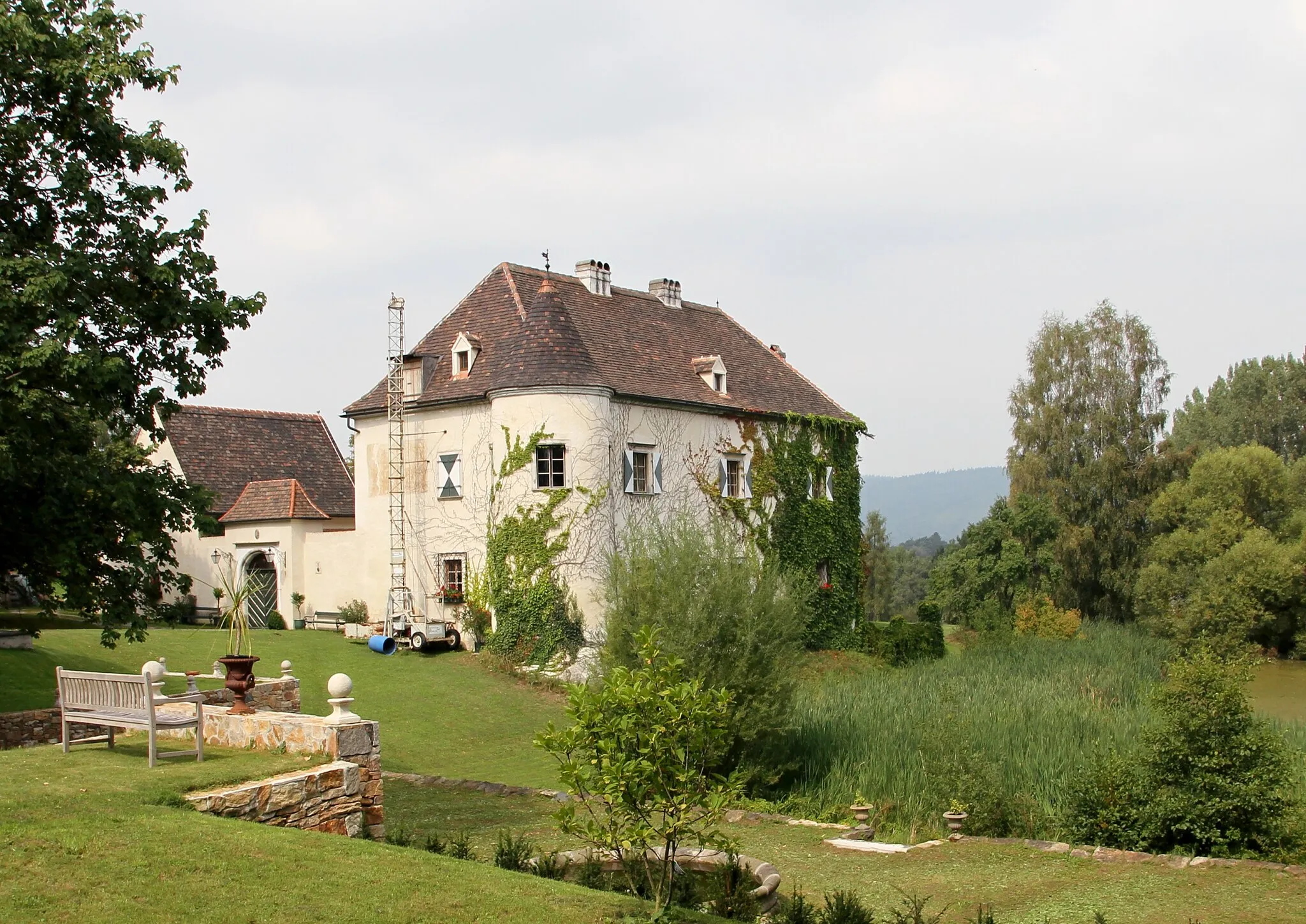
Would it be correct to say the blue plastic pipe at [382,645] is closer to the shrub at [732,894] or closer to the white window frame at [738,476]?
the white window frame at [738,476]

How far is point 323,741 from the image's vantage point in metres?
12.9

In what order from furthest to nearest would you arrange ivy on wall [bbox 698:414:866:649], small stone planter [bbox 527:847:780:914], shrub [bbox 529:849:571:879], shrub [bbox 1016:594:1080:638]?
shrub [bbox 1016:594:1080:638]
ivy on wall [bbox 698:414:866:649]
shrub [bbox 529:849:571:879]
small stone planter [bbox 527:847:780:914]

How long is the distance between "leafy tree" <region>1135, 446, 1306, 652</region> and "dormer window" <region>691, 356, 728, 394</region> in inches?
657

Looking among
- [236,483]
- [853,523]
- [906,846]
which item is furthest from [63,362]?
A: [853,523]

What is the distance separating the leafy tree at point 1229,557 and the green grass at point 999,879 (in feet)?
92.4

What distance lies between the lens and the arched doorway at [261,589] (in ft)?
114

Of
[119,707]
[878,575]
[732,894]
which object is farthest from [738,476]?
[878,575]

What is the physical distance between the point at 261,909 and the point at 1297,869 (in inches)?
379

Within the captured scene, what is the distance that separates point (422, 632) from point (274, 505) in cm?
687

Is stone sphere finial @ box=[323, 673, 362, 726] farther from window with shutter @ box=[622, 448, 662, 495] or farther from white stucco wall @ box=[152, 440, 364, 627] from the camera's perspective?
white stucco wall @ box=[152, 440, 364, 627]

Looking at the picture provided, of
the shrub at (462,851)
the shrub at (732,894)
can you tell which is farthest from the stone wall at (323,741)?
the shrub at (732,894)

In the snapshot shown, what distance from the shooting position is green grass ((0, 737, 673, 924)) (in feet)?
27.0

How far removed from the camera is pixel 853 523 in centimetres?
4000

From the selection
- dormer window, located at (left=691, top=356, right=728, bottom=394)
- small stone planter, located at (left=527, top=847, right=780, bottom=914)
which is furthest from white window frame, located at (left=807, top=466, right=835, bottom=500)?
small stone planter, located at (left=527, top=847, right=780, bottom=914)
